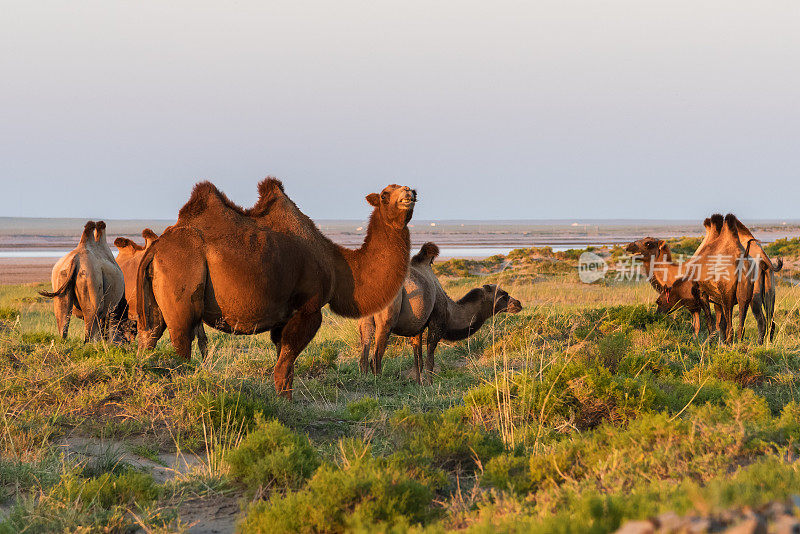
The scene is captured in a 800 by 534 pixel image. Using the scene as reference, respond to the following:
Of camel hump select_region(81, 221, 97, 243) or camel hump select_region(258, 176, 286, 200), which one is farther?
camel hump select_region(81, 221, 97, 243)

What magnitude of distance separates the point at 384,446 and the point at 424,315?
5.35 m

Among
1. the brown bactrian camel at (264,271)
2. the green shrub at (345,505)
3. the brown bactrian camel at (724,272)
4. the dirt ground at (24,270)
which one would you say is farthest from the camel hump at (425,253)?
the dirt ground at (24,270)

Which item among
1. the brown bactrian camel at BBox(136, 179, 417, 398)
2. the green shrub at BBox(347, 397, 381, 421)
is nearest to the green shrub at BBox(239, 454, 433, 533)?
the green shrub at BBox(347, 397, 381, 421)

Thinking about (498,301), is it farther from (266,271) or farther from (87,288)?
(87,288)

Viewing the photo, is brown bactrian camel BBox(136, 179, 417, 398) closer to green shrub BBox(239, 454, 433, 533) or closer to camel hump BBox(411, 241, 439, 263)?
green shrub BBox(239, 454, 433, 533)

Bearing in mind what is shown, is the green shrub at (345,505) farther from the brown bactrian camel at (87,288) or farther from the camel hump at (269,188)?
the brown bactrian camel at (87,288)

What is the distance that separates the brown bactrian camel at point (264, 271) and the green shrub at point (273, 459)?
1717mm

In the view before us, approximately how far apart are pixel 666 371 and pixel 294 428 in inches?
178

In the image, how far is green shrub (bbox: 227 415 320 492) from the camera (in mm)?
5340

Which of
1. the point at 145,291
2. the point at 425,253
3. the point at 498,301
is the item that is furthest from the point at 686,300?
the point at 145,291

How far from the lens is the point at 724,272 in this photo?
12.6 m

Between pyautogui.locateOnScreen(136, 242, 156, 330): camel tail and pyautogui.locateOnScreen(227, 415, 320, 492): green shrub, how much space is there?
2.19 meters

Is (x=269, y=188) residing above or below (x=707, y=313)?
above

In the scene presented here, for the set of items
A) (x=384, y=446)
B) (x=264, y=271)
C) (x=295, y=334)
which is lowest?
(x=384, y=446)
